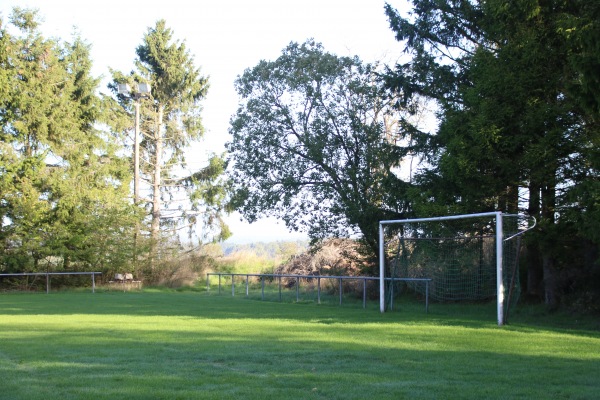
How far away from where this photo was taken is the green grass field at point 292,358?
5828mm

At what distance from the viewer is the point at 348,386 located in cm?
601

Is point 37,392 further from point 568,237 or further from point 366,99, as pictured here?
point 366,99

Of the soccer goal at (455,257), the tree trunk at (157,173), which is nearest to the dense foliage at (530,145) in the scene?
the soccer goal at (455,257)

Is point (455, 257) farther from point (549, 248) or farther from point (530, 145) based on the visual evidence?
point (530, 145)

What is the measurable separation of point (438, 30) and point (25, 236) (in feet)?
64.1

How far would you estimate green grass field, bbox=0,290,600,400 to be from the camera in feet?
19.1

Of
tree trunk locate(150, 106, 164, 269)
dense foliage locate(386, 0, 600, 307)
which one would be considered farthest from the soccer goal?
tree trunk locate(150, 106, 164, 269)

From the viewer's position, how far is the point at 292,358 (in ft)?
25.6

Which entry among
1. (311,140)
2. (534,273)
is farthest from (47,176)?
(534,273)

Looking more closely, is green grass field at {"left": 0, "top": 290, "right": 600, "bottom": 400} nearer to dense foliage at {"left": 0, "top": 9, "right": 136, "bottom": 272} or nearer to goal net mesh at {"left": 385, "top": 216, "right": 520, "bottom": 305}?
goal net mesh at {"left": 385, "top": 216, "right": 520, "bottom": 305}

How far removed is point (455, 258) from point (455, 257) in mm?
34

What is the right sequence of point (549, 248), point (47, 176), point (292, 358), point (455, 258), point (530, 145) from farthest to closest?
point (47, 176)
point (455, 258)
point (549, 248)
point (530, 145)
point (292, 358)

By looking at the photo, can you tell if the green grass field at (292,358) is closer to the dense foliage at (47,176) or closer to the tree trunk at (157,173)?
the dense foliage at (47,176)

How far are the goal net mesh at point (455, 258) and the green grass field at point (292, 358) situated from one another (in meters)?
1.46
